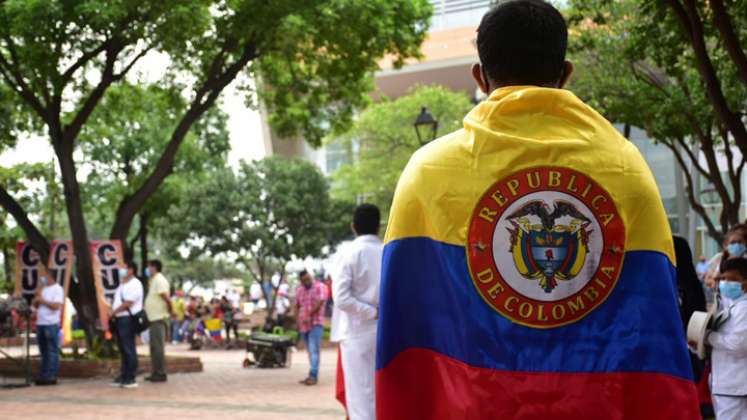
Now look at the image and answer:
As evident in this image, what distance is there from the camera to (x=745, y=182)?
1868 inches

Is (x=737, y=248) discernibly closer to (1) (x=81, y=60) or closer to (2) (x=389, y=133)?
(1) (x=81, y=60)

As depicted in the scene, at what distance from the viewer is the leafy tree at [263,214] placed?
46375 millimetres

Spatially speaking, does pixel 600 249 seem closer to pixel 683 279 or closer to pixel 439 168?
pixel 439 168

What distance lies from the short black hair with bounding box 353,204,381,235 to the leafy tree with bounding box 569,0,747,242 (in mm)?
5527

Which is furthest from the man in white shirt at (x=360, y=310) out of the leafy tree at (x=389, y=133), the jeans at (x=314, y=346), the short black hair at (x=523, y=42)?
the leafy tree at (x=389, y=133)

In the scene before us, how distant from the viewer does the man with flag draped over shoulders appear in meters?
2.51

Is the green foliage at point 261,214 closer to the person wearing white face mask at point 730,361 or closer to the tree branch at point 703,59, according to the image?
the tree branch at point 703,59

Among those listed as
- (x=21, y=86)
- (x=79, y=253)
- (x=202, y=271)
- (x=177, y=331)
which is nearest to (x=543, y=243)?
(x=21, y=86)

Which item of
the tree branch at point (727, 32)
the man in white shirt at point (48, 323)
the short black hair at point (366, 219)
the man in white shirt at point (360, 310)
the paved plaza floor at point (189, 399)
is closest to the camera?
the man in white shirt at point (360, 310)

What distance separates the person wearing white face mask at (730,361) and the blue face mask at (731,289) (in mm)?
180

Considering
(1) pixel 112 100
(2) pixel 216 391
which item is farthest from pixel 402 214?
(1) pixel 112 100

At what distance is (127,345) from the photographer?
16500mm

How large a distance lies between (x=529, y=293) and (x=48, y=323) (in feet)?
50.1

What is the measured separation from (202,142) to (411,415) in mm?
38851
